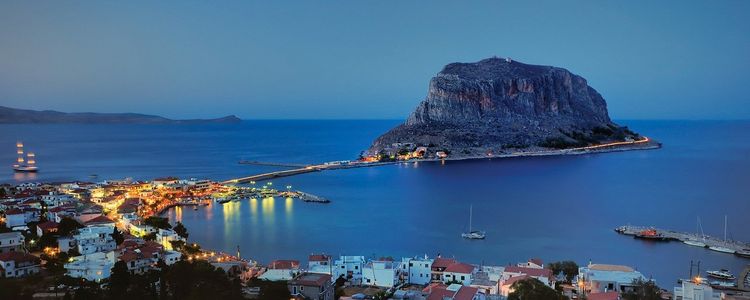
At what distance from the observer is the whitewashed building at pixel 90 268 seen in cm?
1294

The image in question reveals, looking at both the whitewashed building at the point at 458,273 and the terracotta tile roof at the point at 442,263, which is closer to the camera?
the whitewashed building at the point at 458,273

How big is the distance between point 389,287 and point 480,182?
26303 millimetres

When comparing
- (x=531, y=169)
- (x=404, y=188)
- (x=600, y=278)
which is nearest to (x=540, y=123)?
(x=531, y=169)

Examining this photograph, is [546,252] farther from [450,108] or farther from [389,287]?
[450,108]

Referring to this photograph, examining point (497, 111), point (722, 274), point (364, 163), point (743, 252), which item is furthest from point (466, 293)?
point (497, 111)

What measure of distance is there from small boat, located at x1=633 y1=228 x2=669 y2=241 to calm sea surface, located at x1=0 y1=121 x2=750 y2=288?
524 mm

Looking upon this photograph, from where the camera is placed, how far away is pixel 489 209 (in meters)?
28.3

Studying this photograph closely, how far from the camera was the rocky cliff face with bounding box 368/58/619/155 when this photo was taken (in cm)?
6272

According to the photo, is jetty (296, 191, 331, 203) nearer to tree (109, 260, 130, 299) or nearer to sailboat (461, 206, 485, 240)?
sailboat (461, 206, 485, 240)

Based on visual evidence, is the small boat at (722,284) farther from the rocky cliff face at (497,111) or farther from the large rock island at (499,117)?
the rocky cliff face at (497,111)

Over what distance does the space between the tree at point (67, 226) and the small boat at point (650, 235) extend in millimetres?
20458

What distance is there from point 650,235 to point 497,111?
49.9m

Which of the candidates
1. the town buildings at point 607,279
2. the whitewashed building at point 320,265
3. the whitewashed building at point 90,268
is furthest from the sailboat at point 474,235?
the whitewashed building at point 90,268

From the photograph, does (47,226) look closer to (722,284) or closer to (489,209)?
(489,209)
